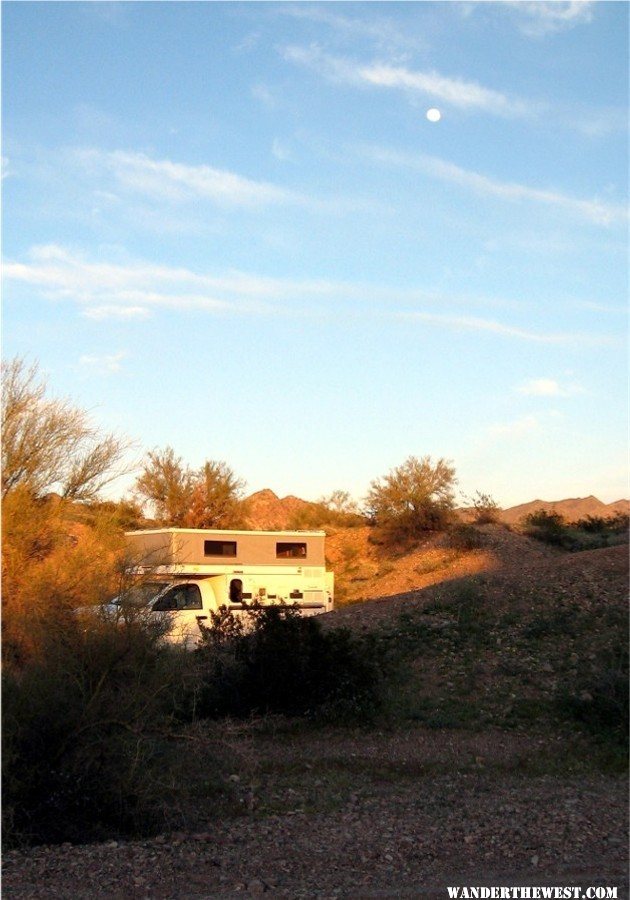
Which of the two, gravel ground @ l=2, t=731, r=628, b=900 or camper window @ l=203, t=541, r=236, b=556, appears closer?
gravel ground @ l=2, t=731, r=628, b=900

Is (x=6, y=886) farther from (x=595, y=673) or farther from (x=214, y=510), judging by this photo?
(x=214, y=510)

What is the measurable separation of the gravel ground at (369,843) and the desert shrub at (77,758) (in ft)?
0.91

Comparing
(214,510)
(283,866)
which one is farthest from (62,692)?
(214,510)

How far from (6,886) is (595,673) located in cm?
807

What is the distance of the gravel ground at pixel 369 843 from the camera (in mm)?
6133

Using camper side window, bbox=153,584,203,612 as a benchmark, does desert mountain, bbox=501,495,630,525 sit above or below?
above

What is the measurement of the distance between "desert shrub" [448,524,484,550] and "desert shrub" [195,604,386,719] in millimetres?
21422

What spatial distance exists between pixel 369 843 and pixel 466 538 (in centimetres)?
2722

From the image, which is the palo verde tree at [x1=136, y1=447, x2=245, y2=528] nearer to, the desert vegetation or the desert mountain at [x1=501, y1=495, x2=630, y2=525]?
the desert vegetation

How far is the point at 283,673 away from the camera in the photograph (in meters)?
11.8

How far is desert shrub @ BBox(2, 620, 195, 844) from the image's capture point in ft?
22.9

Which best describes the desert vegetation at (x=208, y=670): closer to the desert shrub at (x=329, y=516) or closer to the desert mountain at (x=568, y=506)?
the desert shrub at (x=329, y=516)

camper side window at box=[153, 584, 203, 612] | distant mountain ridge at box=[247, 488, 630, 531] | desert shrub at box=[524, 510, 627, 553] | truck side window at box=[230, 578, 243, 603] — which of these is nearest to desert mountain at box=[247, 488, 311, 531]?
distant mountain ridge at box=[247, 488, 630, 531]

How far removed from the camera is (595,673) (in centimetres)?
1196
